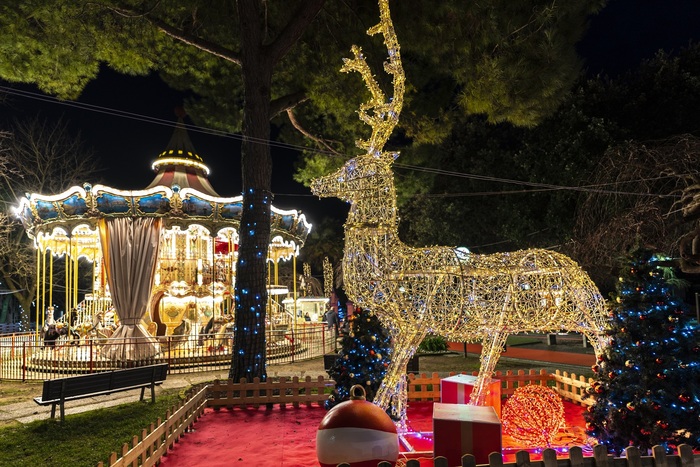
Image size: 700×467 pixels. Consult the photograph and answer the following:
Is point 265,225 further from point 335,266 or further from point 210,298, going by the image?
point 335,266

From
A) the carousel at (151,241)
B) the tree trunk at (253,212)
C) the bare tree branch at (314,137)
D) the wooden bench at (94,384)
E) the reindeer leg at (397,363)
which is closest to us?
the reindeer leg at (397,363)

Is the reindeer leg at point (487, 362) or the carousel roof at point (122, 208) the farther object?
the carousel roof at point (122, 208)

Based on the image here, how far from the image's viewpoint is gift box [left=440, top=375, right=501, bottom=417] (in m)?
5.84

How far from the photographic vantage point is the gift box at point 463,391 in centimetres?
584

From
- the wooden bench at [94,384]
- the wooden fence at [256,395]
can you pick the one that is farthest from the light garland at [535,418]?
the wooden bench at [94,384]

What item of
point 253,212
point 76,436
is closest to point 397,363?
point 253,212

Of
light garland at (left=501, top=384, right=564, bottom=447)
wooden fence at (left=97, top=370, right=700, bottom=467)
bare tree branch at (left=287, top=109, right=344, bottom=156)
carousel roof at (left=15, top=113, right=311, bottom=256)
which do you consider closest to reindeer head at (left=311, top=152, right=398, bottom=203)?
light garland at (left=501, top=384, right=564, bottom=447)

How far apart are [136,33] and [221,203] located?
4.59m

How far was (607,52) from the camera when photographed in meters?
24.5

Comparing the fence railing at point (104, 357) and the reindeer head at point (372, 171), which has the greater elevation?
the reindeer head at point (372, 171)

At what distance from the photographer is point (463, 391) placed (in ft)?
19.3

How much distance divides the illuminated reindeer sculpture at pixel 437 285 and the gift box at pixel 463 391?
1028mm

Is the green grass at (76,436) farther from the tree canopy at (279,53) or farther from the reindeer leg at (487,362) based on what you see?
the reindeer leg at (487,362)

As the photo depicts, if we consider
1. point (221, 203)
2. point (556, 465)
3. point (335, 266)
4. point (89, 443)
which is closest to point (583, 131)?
point (221, 203)
